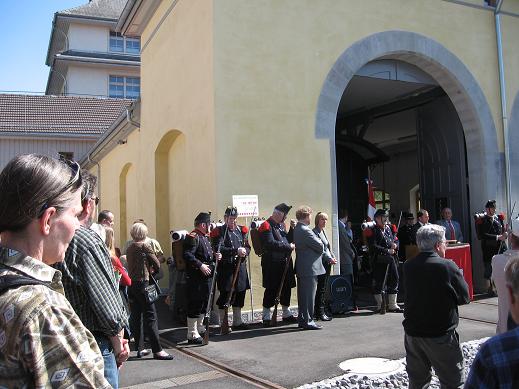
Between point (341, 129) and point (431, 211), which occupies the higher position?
point (341, 129)

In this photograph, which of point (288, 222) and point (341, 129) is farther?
point (341, 129)

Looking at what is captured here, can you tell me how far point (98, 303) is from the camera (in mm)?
2924

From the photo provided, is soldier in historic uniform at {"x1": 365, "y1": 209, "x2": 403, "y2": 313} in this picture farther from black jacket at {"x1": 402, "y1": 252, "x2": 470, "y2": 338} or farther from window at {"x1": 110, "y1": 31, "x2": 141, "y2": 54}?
window at {"x1": 110, "y1": 31, "x2": 141, "y2": 54}

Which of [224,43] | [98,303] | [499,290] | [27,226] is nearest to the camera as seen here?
[27,226]

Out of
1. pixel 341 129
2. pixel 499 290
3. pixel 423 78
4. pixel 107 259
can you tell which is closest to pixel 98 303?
pixel 107 259

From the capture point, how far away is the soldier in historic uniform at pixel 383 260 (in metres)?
8.98

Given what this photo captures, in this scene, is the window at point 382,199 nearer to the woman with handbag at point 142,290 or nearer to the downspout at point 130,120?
the downspout at point 130,120

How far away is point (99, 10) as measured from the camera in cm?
2969

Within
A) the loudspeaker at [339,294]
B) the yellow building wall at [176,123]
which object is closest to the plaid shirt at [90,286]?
the yellow building wall at [176,123]

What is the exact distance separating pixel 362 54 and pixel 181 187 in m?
4.45

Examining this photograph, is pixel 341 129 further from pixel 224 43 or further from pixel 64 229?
pixel 64 229

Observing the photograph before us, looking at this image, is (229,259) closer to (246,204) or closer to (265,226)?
(265,226)

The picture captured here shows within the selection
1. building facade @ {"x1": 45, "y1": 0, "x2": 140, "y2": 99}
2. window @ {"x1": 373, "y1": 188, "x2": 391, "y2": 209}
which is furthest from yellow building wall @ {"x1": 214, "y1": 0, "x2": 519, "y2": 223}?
building facade @ {"x1": 45, "y1": 0, "x2": 140, "y2": 99}

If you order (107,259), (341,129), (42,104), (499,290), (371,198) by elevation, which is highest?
(42,104)
